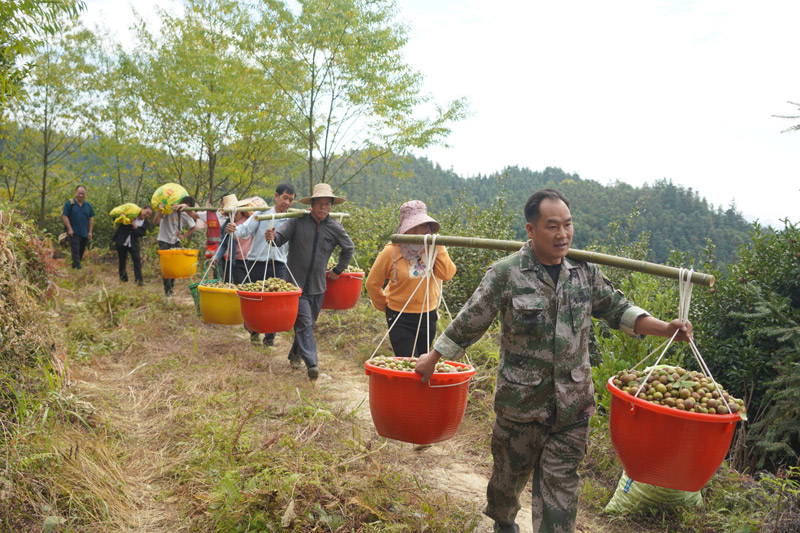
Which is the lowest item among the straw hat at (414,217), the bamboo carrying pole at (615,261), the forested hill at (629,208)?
the bamboo carrying pole at (615,261)

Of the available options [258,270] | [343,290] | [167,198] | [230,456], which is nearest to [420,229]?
[230,456]

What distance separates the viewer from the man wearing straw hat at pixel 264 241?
238 inches

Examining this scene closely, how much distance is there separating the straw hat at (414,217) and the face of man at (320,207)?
141cm

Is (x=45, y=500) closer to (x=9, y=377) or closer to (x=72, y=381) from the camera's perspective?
(x=9, y=377)

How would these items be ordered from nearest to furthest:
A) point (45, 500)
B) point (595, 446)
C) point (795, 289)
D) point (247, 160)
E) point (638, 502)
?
1. point (45, 500)
2. point (638, 502)
3. point (595, 446)
4. point (795, 289)
5. point (247, 160)

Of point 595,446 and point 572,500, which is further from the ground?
point 572,500

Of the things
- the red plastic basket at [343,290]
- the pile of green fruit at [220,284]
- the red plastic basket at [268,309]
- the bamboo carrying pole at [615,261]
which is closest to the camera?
the bamboo carrying pole at [615,261]

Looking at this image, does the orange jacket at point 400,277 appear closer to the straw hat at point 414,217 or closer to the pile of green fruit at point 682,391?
the straw hat at point 414,217

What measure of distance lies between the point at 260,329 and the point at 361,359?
2307mm

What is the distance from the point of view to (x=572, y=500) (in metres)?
2.61

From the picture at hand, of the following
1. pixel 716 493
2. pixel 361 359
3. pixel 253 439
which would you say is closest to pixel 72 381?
pixel 253 439

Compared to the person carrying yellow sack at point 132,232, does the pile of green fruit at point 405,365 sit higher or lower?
lower

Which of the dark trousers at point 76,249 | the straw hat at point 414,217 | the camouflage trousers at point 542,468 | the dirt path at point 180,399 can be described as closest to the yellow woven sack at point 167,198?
the dirt path at point 180,399

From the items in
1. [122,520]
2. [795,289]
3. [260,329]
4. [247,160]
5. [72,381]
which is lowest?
[122,520]
